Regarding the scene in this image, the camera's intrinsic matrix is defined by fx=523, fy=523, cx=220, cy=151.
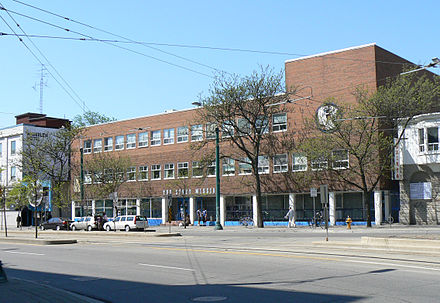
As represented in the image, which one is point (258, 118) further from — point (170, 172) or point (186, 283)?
point (186, 283)

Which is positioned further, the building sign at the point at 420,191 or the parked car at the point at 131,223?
the parked car at the point at 131,223

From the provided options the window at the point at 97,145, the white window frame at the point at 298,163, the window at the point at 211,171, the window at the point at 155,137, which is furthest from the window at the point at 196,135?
the window at the point at 97,145

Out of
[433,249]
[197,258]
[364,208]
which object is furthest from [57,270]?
[364,208]

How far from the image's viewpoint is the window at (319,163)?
42.2 meters

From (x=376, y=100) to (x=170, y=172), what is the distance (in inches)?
1018

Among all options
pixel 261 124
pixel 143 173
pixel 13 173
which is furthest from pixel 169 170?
pixel 13 173

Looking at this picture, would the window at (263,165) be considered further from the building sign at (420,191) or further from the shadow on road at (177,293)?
the shadow on road at (177,293)

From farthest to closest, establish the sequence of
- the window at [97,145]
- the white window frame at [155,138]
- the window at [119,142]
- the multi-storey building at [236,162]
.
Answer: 1. the window at [97,145]
2. the window at [119,142]
3. the white window frame at [155,138]
4. the multi-storey building at [236,162]

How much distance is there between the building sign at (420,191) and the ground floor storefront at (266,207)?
2.60 m

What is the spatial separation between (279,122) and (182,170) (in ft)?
42.2

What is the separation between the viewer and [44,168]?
60781 millimetres

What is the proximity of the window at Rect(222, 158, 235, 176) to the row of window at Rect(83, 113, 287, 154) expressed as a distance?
3.43 meters

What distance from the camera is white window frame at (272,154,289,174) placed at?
48.8m

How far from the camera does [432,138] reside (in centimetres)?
4056
